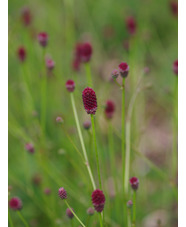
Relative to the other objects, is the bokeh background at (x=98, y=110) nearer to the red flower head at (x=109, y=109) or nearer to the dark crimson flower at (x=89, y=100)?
the red flower head at (x=109, y=109)

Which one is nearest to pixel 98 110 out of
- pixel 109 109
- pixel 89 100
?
pixel 109 109

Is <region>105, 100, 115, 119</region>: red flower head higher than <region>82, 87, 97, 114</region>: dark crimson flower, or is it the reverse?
<region>82, 87, 97, 114</region>: dark crimson flower

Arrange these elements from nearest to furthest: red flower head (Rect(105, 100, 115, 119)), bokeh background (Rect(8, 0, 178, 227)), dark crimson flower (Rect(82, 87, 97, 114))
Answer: dark crimson flower (Rect(82, 87, 97, 114)), red flower head (Rect(105, 100, 115, 119)), bokeh background (Rect(8, 0, 178, 227))

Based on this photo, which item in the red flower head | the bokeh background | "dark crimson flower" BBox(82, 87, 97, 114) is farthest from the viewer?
the bokeh background

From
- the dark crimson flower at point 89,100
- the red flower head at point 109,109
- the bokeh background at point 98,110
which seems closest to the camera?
the dark crimson flower at point 89,100

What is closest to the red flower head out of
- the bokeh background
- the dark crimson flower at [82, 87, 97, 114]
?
the bokeh background

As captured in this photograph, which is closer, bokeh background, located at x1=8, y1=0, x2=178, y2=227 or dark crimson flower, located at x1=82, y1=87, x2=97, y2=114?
dark crimson flower, located at x1=82, y1=87, x2=97, y2=114

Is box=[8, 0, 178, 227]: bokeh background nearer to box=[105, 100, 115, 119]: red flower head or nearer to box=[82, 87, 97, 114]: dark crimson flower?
box=[105, 100, 115, 119]: red flower head

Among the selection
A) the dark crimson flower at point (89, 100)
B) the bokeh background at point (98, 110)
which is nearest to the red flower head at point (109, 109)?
the bokeh background at point (98, 110)
